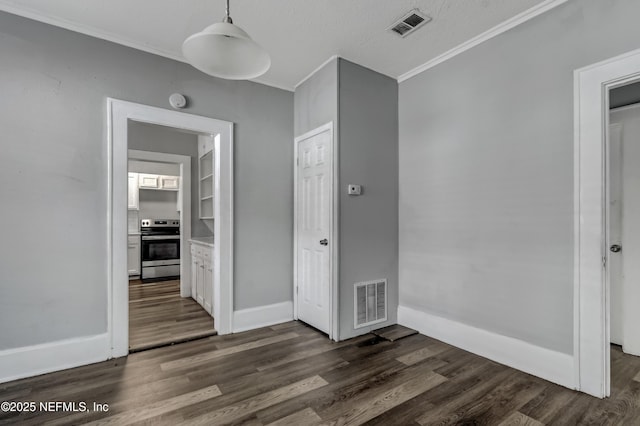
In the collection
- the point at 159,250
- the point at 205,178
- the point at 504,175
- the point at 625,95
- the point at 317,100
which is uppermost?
the point at 317,100

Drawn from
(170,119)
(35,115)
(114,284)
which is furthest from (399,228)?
(35,115)

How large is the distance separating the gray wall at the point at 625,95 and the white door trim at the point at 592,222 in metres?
1.00

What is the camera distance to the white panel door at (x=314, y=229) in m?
3.21

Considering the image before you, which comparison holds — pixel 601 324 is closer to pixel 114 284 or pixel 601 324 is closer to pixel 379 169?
pixel 379 169

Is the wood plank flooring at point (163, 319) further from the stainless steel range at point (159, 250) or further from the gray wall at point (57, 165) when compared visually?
the stainless steel range at point (159, 250)

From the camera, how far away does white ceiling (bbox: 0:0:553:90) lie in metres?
2.34

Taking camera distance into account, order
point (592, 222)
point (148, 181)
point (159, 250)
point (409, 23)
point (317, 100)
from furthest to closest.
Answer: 1. point (148, 181)
2. point (159, 250)
3. point (317, 100)
4. point (409, 23)
5. point (592, 222)

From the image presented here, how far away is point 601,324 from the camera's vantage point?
6.80ft

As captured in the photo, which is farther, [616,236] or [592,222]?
[616,236]

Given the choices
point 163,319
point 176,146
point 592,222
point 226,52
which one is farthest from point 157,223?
point 592,222

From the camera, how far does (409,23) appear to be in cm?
259

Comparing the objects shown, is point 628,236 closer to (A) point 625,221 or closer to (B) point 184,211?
(A) point 625,221

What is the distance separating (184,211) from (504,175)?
4.43 m

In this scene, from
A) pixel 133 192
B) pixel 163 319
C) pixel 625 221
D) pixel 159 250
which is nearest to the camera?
pixel 625 221
